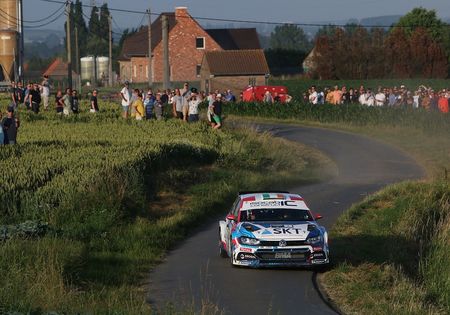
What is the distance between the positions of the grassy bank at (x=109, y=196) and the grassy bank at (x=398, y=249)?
10.7 ft

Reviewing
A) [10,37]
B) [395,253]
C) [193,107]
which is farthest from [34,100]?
[395,253]

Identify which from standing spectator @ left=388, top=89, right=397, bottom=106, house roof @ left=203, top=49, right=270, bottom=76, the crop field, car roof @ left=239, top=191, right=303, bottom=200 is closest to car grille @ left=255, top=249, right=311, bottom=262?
car roof @ left=239, top=191, right=303, bottom=200

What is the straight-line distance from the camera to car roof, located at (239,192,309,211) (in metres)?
18.9

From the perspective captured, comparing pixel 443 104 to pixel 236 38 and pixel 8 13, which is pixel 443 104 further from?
pixel 236 38

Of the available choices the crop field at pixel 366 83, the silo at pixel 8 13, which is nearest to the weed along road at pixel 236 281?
the silo at pixel 8 13

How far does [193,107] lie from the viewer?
4053 centimetres

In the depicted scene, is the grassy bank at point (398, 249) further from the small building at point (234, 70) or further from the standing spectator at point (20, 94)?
the small building at point (234, 70)

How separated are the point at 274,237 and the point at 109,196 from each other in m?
5.99

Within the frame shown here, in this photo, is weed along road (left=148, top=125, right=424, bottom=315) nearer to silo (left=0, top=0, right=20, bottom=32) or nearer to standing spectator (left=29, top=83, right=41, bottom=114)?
standing spectator (left=29, top=83, right=41, bottom=114)

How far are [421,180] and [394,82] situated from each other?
53.7 meters

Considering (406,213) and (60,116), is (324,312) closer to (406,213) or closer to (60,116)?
(406,213)

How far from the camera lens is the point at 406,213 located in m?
25.2

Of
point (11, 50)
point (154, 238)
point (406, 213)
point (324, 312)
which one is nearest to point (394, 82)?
point (11, 50)

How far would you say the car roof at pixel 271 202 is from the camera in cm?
1891
